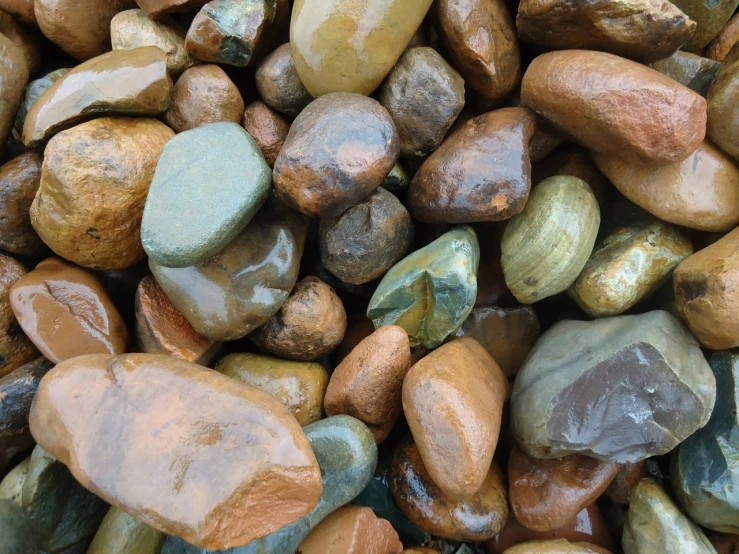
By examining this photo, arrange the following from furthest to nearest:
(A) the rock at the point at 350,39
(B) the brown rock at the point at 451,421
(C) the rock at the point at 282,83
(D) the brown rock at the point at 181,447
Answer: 1. (C) the rock at the point at 282,83
2. (A) the rock at the point at 350,39
3. (B) the brown rock at the point at 451,421
4. (D) the brown rock at the point at 181,447

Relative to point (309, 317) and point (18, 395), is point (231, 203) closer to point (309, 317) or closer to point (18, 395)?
point (309, 317)

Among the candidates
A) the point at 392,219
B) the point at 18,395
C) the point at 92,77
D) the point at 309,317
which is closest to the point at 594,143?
the point at 392,219

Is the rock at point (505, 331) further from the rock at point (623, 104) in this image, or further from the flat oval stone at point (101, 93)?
the flat oval stone at point (101, 93)

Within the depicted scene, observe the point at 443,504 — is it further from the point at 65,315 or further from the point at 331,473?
the point at 65,315

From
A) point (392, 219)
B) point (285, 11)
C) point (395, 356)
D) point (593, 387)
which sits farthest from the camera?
point (285, 11)

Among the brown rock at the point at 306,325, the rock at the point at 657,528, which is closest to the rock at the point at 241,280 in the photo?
the brown rock at the point at 306,325

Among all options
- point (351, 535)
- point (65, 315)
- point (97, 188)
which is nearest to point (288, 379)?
point (351, 535)

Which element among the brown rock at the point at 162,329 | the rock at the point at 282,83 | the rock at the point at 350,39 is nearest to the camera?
the rock at the point at 350,39
